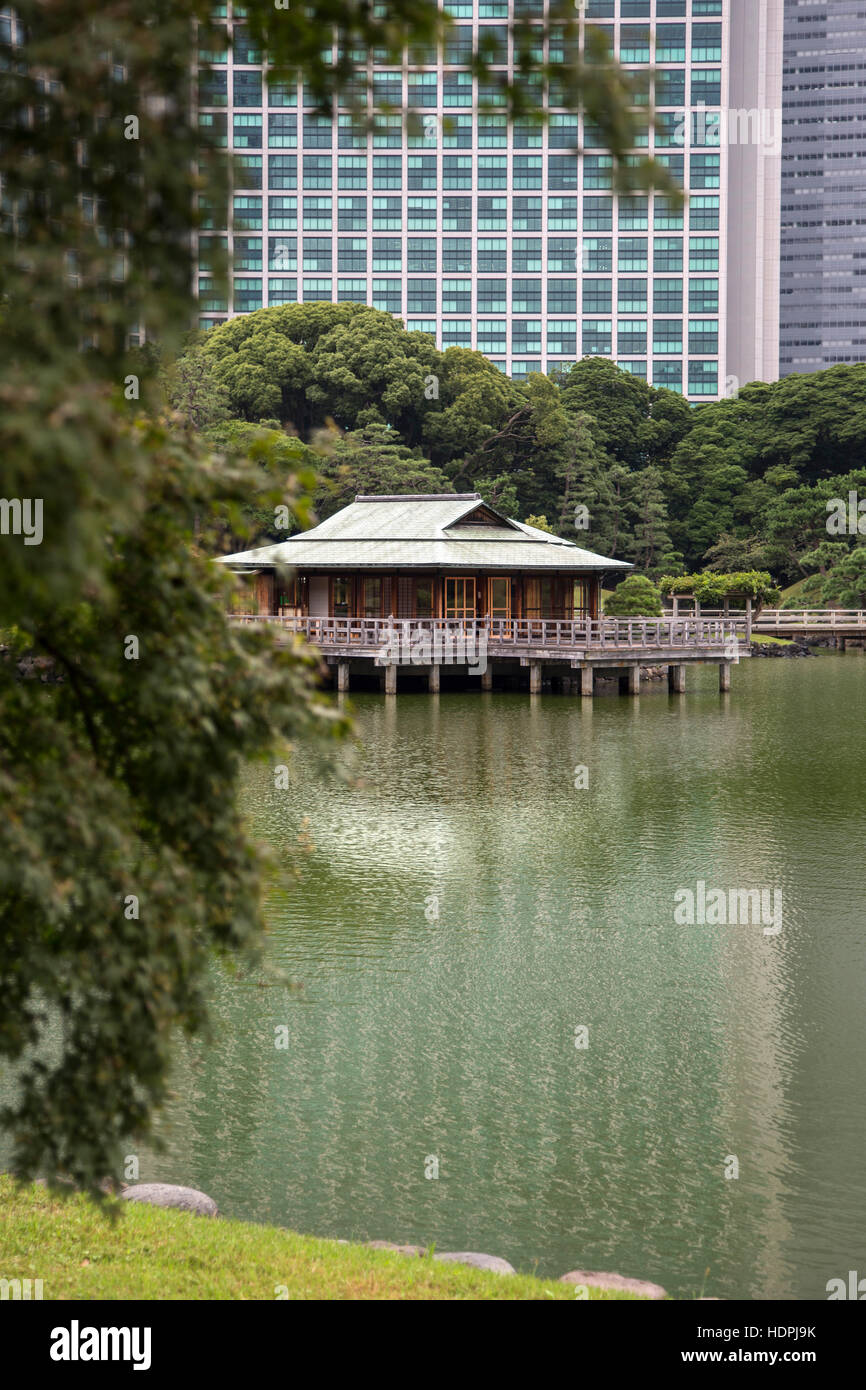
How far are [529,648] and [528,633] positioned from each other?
1683 millimetres

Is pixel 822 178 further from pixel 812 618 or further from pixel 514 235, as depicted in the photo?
pixel 812 618

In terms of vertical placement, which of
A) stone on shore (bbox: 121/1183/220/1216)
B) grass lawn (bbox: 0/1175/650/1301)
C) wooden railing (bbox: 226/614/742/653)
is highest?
wooden railing (bbox: 226/614/742/653)

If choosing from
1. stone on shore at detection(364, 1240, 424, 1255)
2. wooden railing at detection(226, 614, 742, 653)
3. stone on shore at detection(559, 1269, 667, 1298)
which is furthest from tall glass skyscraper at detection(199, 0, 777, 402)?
stone on shore at detection(559, 1269, 667, 1298)

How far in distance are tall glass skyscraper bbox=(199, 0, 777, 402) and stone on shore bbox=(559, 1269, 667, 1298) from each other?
119 m

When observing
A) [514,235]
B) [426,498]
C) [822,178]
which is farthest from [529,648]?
Result: [822,178]

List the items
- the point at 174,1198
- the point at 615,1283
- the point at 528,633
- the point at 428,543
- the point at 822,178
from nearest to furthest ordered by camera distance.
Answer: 1. the point at 615,1283
2. the point at 174,1198
3. the point at 528,633
4. the point at 428,543
5. the point at 822,178

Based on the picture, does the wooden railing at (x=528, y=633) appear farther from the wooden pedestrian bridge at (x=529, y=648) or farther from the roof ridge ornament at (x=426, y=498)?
the roof ridge ornament at (x=426, y=498)

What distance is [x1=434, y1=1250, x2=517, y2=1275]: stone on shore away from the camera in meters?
8.29

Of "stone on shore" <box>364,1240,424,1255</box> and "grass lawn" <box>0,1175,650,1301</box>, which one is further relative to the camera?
"stone on shore" <box>364,1240,424,1255</box>

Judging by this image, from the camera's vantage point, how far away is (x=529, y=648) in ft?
141

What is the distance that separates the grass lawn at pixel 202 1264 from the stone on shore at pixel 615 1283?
0.39 ft

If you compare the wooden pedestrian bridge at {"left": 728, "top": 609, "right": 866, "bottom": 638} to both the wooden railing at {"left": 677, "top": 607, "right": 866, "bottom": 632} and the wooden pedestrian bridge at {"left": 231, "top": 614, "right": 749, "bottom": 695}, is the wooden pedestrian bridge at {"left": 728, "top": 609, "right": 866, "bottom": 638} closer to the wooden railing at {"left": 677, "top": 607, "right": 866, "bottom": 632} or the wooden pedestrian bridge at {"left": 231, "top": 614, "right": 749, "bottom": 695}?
the wooden railing at {"left": 677, "top": 607, "right": 866, "bottom": 632}
